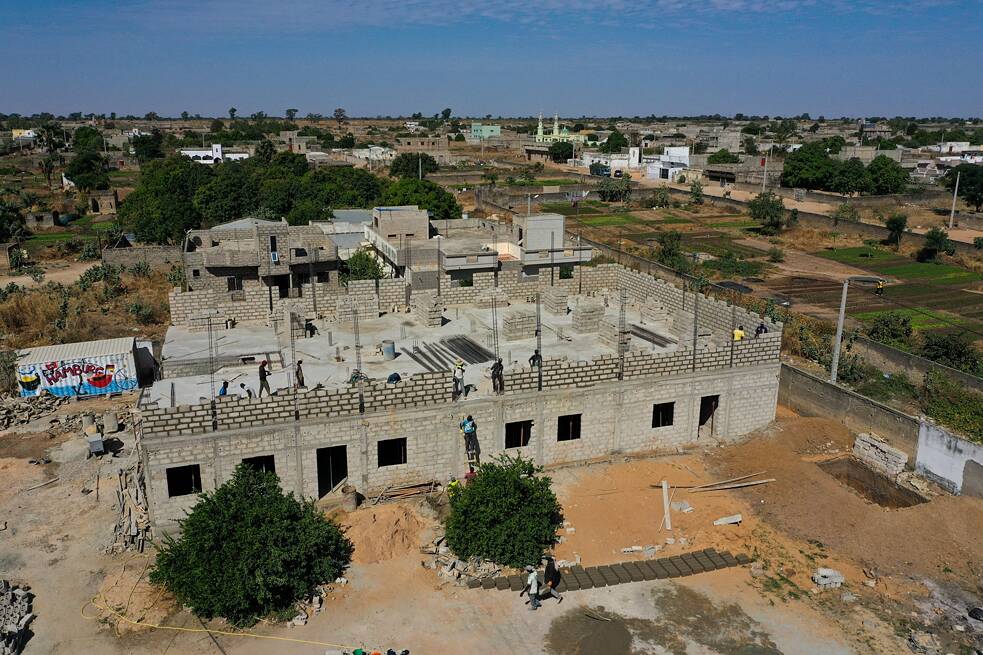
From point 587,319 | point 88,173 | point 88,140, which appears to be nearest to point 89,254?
point 88,173

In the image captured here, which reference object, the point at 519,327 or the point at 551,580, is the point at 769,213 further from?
the point at 551,580

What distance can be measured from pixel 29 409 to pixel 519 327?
19.2 m

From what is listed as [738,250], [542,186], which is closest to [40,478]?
[738,250]

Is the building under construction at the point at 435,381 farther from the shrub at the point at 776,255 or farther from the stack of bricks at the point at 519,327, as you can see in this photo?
the shrub at the point at 776,255

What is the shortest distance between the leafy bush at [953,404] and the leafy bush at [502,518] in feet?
47.8

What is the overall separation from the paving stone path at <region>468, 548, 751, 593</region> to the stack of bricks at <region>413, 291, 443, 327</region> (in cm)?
1191

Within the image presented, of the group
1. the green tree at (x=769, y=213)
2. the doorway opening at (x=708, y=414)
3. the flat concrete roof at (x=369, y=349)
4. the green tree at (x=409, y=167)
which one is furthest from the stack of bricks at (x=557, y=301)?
the green tree at (x=409, y=167)

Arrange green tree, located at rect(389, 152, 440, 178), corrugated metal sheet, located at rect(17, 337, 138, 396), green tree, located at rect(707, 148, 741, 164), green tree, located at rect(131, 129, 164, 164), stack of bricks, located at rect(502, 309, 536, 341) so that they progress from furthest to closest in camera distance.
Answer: green tree, located at rect(131, 129, 164, 164), green tree, located at rect(707, 148, 741, 164), green tree, located at rect(389, 152, 440, 178), corrugated metal sheet, located at rect(17, 337, 138, 396), stack of bricks, located at rect(502, 309, 536, 341)

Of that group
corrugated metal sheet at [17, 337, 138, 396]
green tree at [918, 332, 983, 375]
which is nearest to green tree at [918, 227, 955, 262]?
green tree at [918, 332, 983, 375]

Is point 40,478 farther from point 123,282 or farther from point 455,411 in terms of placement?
point 123,282

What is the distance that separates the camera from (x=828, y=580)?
58.9ft

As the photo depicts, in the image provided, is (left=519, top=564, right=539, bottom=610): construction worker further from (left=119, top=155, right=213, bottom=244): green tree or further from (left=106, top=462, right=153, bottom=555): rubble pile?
(left=119, top=155, right=213, bottom=244): green tree

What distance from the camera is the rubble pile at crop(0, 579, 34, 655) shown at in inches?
617

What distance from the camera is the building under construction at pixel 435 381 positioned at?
64.1 feet
